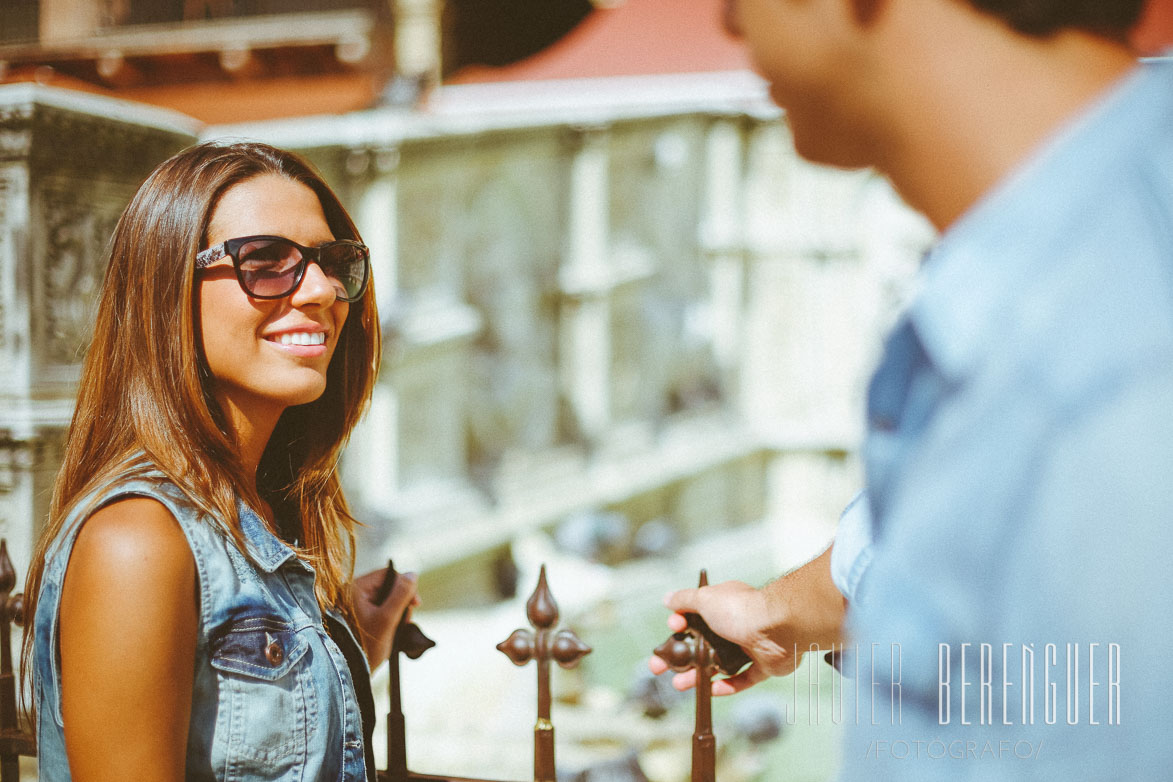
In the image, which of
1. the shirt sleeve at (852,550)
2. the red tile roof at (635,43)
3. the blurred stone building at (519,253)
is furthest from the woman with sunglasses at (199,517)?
the red tile roof at (635,43)

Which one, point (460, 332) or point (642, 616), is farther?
→ point (642, 616)

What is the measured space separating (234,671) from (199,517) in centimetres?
19

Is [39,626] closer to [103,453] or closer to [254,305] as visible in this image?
[103,453]

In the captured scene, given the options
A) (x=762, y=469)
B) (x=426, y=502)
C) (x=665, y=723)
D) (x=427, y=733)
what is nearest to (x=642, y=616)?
(x=426, y=502)

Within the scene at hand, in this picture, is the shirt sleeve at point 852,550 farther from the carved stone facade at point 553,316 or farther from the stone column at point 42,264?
the carved stone facade at point 553,316

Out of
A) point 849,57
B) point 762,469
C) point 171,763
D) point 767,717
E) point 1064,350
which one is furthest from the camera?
point 762,469

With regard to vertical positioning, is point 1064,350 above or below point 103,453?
above

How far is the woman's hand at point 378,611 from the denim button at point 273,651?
372mm

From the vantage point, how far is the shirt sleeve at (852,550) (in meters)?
1.14

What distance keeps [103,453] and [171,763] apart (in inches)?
16.6

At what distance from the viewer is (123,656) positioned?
3.49ft

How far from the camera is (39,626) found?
3.85ft

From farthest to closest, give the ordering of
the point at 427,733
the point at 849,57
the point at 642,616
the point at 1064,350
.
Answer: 1. the point at 642,616
2. the point at 427,733
3. the point at 849,57
4. the point at 1064,350

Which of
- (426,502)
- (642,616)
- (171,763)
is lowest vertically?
(642,616)
